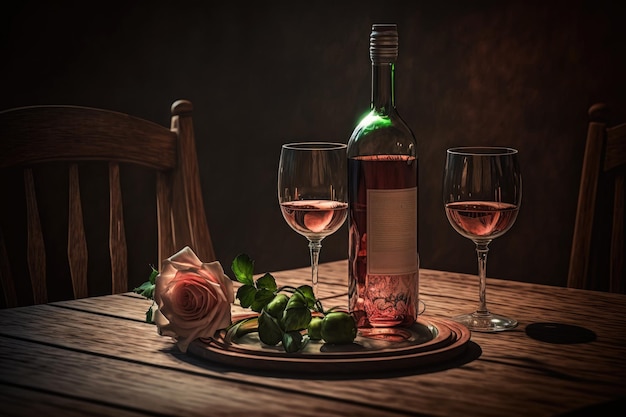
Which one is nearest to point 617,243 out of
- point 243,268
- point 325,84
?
point 243,268

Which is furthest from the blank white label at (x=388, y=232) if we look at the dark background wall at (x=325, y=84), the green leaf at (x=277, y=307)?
the dark background wall at (x=325, y=84)

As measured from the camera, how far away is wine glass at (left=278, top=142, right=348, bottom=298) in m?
1.23

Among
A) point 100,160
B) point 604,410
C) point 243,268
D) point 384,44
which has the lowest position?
point 604,410

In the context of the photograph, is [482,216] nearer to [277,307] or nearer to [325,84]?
[277,307]

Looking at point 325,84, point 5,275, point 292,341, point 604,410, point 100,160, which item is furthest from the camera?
point 325,84

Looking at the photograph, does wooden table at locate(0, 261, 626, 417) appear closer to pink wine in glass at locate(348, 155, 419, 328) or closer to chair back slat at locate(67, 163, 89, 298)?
pink wine in glass at locate(348, 155, 419, 328)

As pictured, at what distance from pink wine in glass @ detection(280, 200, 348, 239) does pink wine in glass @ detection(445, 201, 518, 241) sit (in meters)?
0.14

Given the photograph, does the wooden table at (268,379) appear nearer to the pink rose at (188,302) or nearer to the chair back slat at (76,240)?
the pink rose at (188,302)

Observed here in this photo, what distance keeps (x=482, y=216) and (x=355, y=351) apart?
258 millimetres

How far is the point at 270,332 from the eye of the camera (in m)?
1.10

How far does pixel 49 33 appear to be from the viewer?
8.38ft

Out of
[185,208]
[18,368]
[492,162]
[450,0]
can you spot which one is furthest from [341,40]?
[18,368]

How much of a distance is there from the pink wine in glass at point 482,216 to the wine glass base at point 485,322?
106mm

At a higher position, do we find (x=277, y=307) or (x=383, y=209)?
(x=383, y=209)
